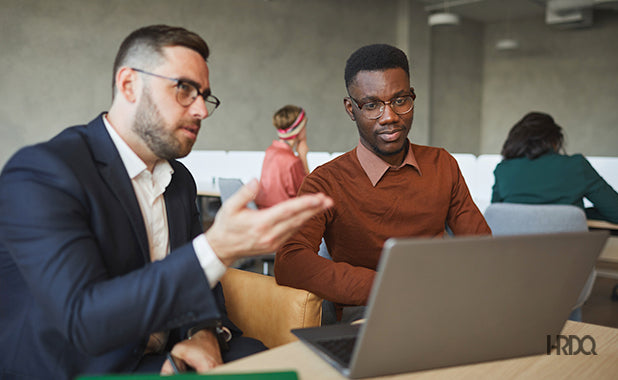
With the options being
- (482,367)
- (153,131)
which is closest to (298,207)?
(482,367)

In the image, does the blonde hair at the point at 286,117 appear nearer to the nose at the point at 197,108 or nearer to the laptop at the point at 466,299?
the nose at the point at 197,108

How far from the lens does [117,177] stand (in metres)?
1.14

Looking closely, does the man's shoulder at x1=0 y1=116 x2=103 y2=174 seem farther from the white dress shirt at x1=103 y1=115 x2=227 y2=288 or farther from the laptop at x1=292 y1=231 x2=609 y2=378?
the laptop at x1=292 y1=231 x2=609 y2=378

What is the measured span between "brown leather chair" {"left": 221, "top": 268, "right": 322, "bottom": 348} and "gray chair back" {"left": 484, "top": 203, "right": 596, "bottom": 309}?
135cm

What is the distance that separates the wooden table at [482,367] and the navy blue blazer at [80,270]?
0.45 feet

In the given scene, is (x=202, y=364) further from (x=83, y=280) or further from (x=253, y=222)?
(x=253, y=222)

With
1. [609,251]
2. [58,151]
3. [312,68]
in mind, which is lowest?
[609,251]

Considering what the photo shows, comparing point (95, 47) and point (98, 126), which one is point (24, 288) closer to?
point (98, 126)

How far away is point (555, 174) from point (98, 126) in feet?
7.97

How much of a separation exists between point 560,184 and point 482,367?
7.28ft

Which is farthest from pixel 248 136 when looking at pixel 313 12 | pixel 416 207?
pixel 416 207

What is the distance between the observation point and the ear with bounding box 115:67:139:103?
3.84 feet

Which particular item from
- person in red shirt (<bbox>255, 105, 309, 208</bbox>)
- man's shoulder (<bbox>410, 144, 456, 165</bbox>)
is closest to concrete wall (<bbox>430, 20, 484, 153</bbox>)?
person in red shirt (<bbox>255, 105, 309, 208</bbox>)

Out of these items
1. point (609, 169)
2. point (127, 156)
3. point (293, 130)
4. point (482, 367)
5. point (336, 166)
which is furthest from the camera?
point (293, 130)
